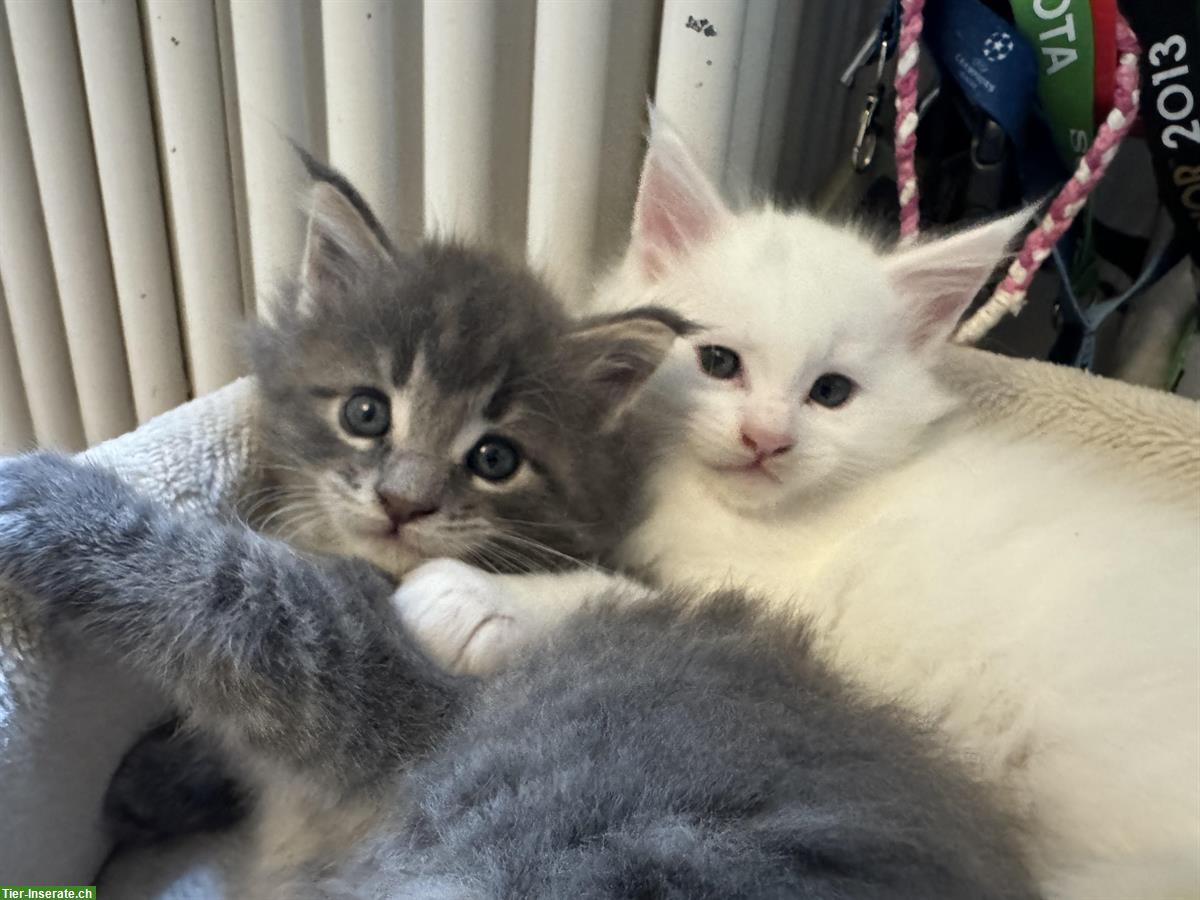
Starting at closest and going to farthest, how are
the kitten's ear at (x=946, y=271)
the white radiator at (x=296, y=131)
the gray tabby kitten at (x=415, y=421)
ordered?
the gray tabby kitten at (x=415, y=421) → the kitten's ear at (x=946, y=271) → the white radiator at (x=296, y=131)

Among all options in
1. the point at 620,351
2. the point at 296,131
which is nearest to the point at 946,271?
the point at 620,351

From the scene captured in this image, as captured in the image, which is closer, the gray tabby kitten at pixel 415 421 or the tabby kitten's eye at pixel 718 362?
the gray tabby kitten at pixel 415 421

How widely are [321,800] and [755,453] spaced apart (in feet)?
1.70

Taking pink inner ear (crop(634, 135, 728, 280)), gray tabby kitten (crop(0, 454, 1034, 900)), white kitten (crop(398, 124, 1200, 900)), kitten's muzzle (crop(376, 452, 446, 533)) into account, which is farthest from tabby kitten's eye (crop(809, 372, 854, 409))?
kitten's muzzle (crop(376, 452, 446, 533))

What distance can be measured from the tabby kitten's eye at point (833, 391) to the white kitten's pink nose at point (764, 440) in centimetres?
9

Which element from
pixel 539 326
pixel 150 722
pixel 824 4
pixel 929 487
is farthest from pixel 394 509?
pixel 824 4

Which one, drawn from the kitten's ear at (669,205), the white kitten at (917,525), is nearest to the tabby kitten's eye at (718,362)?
the white kitten at (917,525)

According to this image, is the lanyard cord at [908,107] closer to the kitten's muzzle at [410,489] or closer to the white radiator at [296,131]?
the white radiator at [296,131]

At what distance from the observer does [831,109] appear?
1636mm

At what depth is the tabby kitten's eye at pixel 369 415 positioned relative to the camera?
92 cm

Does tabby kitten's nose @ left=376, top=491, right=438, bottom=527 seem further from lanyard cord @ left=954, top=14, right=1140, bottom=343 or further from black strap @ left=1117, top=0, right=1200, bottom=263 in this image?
black strap @ left=1117, top=0, right=1200, bottom=263

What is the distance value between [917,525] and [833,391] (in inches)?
6.7

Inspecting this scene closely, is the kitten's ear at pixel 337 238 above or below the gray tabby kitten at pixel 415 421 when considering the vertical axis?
above

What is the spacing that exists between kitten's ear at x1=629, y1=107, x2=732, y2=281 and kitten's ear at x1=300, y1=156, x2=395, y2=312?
305mm
